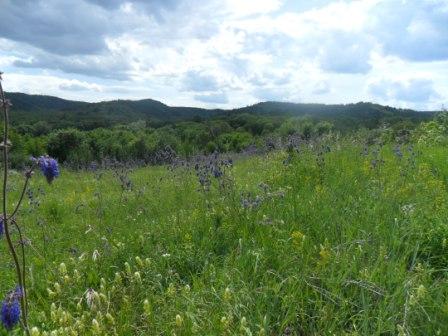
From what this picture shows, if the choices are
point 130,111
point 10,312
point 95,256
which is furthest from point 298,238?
point 130,111

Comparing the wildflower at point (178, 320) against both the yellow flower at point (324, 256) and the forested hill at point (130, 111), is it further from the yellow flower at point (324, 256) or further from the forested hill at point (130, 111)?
the forested hill at point (130, 111)

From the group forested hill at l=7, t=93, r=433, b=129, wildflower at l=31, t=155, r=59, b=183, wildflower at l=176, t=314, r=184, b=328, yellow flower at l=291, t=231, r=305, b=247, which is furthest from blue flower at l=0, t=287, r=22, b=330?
forested hill at l=7, t=93, r=433, b=129

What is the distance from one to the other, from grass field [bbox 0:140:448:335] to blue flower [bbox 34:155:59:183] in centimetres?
90

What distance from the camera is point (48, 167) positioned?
7.61 ft

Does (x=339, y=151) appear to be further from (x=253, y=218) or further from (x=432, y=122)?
(x=432, y=122)

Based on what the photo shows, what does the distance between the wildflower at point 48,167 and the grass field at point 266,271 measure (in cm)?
90

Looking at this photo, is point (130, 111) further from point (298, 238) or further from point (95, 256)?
point (298, 238)

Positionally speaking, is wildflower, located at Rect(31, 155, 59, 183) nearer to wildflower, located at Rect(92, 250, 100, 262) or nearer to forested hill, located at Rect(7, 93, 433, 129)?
wildflower, located at Rect(92, 250, 100, 262)

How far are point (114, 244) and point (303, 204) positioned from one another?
5.90ft

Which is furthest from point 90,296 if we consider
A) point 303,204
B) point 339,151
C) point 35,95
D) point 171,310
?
point 35,95

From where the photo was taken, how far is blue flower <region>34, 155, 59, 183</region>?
2295 mm

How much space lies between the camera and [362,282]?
2.82 metres

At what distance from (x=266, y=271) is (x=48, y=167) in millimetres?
1553

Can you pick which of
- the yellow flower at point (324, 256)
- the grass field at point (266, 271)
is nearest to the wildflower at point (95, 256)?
the grass field at point (266, 271)
